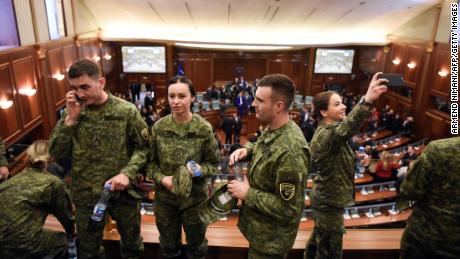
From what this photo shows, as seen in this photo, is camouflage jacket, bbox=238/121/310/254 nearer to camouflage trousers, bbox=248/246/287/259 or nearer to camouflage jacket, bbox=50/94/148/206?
camouflage trousers, bbox=248/246/287/259

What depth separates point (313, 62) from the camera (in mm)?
12961

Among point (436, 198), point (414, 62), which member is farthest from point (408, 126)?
point (436, 198)

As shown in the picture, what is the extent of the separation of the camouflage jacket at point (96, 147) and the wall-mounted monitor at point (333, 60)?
39.4ft

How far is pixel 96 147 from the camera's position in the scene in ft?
6.71

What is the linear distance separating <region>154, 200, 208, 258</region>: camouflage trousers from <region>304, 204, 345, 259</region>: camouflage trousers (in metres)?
0.84

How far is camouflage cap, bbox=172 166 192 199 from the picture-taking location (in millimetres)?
1848

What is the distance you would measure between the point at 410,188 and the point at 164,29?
11.0m

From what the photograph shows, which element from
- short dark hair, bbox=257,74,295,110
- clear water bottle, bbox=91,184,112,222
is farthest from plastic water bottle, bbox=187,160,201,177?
short dark hair, bbox=257,74,295,110

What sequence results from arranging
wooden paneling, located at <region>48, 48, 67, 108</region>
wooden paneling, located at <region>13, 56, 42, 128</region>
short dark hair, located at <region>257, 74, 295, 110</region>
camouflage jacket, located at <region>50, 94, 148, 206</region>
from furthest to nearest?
wooden paneling, located at <region>48, 48, 67, 108</region>
wooden paneling, located at <region>13, 56, 42, 128</region>
camouflage jacket, located at <region>50, 94, 148, 206</region>
short dark hair, located at <region>257, 74, 295, 110</region>

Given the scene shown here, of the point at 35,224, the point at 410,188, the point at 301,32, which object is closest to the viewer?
the point at 410,188

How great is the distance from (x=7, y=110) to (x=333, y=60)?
11.4 metres

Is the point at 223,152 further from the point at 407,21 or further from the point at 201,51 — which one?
the point at 407,21

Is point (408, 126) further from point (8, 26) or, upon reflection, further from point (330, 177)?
point (8, 26)

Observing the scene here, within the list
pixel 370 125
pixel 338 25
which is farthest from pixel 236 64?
pixel 370 125
